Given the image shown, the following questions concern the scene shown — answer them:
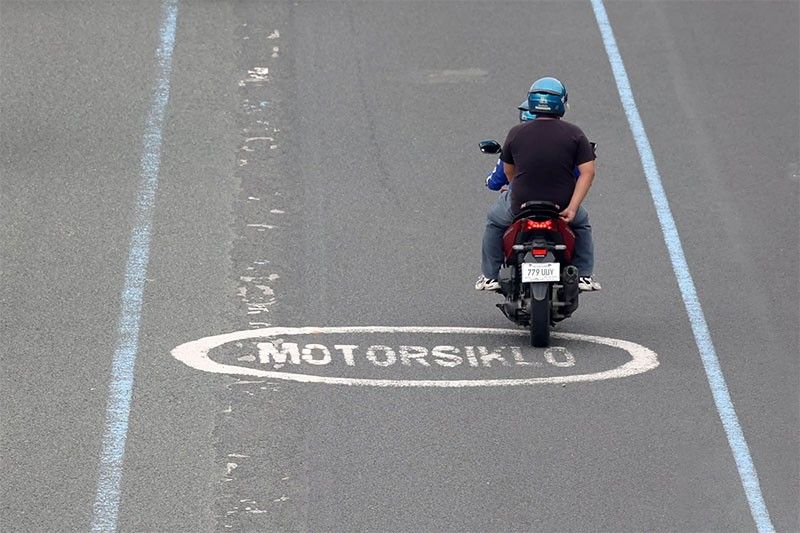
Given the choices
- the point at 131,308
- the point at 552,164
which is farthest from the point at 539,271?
the point at 131,308

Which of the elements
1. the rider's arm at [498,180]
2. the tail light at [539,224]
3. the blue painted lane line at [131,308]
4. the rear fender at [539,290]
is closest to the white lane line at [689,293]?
the rear fender at [539,290]

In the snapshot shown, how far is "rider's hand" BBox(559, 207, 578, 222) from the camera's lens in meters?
12.4

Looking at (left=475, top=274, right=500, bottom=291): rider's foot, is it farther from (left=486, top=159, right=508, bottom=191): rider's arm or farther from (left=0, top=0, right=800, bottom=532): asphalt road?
(left=486, top=159, right=508, bottom=191): rider's arm

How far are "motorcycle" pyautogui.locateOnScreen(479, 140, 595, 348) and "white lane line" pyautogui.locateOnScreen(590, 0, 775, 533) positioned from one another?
3.48 ft

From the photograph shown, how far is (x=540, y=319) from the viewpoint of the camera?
40.1 ft

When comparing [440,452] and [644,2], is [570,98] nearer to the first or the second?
[644,2]

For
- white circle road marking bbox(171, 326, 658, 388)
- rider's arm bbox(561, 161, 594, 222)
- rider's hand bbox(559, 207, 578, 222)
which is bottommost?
white circle road marking bbox(171, 326, 658, 388)

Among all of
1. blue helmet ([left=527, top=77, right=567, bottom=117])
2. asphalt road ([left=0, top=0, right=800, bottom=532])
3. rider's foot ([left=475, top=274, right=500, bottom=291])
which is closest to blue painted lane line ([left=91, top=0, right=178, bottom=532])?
asphalt road ([left=0, top=0, right=800, bottom=532])

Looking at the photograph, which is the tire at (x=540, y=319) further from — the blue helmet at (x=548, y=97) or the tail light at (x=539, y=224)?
the blue helmet at (x=548, y=97)

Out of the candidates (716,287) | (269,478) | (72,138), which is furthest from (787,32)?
(269,478)

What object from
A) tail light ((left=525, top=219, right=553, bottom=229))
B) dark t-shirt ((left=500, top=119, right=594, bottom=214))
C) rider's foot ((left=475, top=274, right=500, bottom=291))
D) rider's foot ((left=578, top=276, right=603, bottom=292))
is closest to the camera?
tail light ((left=525, top=219, right=553, bottom=229))

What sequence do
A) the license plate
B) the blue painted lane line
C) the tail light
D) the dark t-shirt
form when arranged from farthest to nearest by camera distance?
the dark t-shirt
the tail light
the license plate
the blue painted lane line

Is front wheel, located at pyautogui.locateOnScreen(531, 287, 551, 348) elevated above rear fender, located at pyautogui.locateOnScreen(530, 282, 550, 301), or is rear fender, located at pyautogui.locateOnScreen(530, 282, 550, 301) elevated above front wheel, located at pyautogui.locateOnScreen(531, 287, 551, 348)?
rear fender, located at pyautogui.locateOnScreen(530, 282, 550, 301)

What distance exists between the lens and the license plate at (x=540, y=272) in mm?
12148
